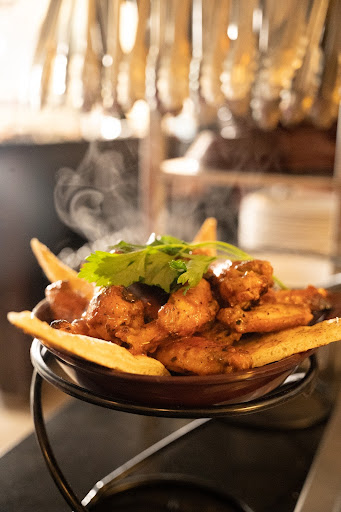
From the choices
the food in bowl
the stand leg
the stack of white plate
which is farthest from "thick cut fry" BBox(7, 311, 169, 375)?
the stack of white plate

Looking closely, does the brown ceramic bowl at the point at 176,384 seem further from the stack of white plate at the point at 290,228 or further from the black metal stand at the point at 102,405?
the stack of white plate at the point at 290,228

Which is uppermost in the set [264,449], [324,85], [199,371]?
[324,85]

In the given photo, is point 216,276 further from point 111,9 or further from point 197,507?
point 111,9

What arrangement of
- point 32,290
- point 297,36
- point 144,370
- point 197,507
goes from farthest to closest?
point 32,290
point 297,36
point 197,507
point 144,370

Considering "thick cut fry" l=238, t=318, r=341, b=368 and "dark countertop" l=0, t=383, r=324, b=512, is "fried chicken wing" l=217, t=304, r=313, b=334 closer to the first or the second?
"thick cut fry" l=238, t=318, r=341, b=368

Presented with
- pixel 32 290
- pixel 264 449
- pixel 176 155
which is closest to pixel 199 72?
pixel 264 449

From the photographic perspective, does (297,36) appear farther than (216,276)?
Yes

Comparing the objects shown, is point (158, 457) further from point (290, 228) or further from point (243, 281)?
point (290, 228)

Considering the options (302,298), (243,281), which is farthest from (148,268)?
(302,298)
